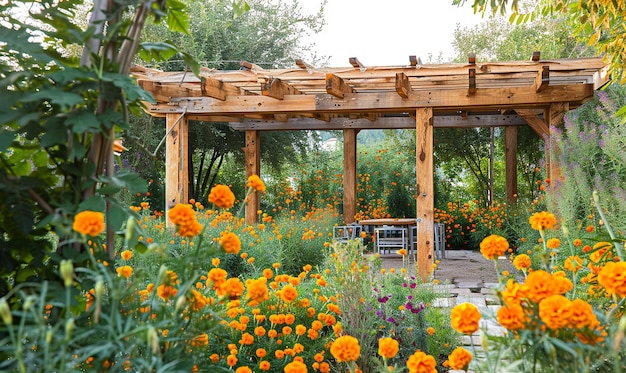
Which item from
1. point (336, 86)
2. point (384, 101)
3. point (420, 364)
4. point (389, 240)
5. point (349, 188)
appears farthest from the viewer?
point (349, 188)

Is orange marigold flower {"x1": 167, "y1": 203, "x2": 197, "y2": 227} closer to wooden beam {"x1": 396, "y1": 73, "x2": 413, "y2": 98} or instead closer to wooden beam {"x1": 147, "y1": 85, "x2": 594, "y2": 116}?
wooden beam {"x1": 147, "y1": 85, "x2": 594, "y2": 116}

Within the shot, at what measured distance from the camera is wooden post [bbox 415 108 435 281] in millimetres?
7422

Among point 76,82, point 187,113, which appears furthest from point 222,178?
point 76,82

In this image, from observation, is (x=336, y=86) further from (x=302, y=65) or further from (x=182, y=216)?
(x=182, y=216)

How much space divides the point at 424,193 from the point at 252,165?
445 cm

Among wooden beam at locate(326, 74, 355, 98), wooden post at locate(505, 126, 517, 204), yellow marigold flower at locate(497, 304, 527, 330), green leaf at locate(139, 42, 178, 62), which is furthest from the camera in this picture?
wooden post at locate(505, 126, 517, 204)

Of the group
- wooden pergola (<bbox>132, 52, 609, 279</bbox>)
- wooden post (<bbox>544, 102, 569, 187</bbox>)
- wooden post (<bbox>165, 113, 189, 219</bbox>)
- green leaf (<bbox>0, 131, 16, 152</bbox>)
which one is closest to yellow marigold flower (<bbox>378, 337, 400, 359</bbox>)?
green leaf (<bbox>0, 131, 16, 152</bbox>)

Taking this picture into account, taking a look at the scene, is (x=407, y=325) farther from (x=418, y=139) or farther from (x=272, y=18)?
(x=272, y=18)

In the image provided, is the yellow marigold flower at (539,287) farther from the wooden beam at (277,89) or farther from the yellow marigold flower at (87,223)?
the wooden beam at (277,89)

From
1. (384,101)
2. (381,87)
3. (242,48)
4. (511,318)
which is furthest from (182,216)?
(242,48)

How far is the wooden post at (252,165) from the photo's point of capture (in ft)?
36.6

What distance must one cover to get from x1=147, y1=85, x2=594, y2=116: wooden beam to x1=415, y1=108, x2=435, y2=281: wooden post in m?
0.21

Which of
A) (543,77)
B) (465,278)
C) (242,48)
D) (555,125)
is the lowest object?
(465,278)

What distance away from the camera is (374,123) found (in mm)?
11453
